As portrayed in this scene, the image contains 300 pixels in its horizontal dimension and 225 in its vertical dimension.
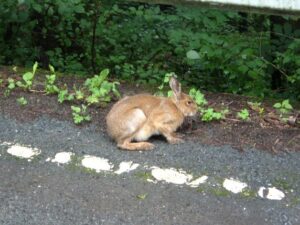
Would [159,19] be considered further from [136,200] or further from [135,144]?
[136,200]

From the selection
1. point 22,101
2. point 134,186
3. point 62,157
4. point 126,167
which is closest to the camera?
point 134,186

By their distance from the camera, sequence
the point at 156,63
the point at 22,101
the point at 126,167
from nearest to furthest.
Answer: the point at 126,167
the point at 22,101
the point at 156,63

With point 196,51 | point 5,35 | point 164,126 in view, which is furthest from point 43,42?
point 164,126

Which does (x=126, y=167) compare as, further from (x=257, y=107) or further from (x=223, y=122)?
(x=257, y=107)

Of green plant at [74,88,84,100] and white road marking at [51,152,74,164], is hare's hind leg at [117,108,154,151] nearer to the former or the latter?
white road marking at [51,152,74,164]

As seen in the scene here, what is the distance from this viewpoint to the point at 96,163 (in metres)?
5.33

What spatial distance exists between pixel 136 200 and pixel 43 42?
21.8 feet

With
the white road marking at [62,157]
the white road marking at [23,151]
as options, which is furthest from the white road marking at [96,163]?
the white road marking at [23,151]

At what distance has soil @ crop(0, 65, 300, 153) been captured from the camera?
5764mm

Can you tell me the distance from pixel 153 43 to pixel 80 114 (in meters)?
4.91

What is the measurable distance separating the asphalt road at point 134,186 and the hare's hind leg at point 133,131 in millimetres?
83

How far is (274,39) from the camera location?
899cm

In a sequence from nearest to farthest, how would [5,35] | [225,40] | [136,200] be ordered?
[136,200] < [225,40] < [5,35]

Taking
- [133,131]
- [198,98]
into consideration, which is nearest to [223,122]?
[198,98]
